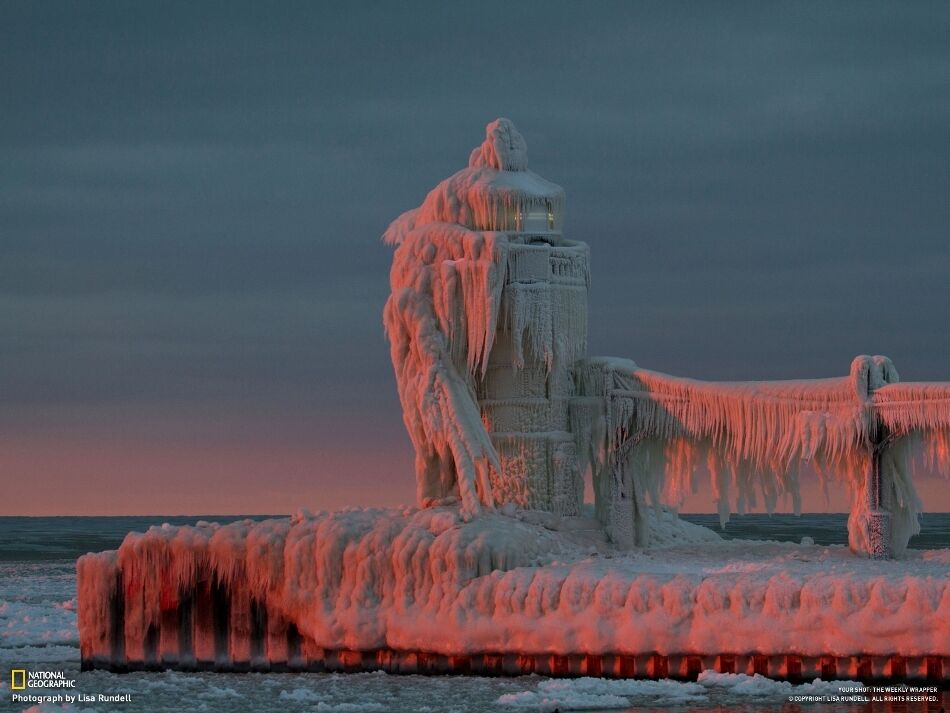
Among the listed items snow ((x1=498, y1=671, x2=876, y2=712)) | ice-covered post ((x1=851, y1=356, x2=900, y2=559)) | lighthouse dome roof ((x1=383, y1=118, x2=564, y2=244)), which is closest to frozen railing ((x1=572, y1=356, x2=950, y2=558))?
ice-covered post ((x1=851, y1=356, x2=900, y2=559))

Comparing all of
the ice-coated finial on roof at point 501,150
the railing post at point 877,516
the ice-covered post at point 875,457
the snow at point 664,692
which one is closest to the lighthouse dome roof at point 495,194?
the ice-coated finial on roof at point 501,150

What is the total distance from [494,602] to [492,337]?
542 cm

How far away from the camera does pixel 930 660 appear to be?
2641cm

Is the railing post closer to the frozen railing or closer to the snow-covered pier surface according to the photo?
the frozen railing

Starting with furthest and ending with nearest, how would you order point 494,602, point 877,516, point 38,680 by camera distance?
point 877,516 → point 38,680 → point 494,602

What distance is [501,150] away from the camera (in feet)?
111

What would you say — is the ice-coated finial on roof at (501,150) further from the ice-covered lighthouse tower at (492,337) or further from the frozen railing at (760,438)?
the frozen railing at (760,438)


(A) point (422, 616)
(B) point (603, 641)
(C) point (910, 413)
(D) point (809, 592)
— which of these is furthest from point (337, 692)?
(C) point (910, 413)

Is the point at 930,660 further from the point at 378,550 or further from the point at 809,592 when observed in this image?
the point at 378,550

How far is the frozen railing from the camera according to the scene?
31.0 m

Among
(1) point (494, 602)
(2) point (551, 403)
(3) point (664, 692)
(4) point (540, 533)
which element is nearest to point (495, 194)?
(2) point (551, 403)

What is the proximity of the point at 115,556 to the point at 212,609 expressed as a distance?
2.07 m

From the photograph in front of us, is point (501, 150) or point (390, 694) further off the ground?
point (501, 150)

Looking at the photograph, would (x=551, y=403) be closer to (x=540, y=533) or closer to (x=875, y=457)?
(x=540, y=533)
